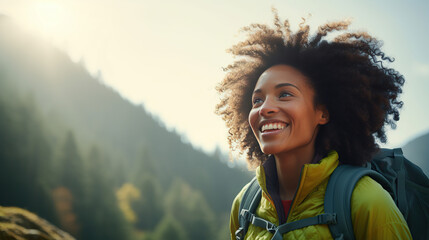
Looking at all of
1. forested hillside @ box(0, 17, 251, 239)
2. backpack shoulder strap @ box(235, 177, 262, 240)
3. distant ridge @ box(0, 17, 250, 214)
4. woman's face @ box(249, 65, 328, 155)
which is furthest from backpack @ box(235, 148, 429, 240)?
distant ridge @ box(0, 17, 250, 214)

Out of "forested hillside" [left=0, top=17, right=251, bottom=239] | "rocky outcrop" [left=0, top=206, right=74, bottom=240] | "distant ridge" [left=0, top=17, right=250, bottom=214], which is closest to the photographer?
"rocky outcrop" [left=0, top=206, right=74, bottom=240]

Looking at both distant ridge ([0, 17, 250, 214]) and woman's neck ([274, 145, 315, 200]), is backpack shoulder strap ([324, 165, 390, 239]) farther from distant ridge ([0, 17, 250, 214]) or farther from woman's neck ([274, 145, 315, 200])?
distant ridge ([0, 17, 250, 214])

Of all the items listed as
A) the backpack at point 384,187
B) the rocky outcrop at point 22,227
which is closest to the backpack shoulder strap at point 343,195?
the backpack at point 384,187

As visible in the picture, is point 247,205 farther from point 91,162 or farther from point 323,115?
point 91,162

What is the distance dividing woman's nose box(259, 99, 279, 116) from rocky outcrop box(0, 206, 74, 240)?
6.65 ft

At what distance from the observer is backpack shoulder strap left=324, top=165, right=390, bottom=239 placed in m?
2.15

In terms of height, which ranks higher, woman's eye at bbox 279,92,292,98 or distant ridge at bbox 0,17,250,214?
distant ridge at bbox 0,17,250,214

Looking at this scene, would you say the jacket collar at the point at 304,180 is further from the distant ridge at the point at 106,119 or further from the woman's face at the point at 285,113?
the distant ridge at the point at 106,119

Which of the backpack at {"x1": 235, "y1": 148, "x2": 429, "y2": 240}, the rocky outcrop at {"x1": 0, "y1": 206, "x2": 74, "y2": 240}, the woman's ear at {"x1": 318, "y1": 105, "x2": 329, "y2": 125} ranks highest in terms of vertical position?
the woman's ear at {"x1": 318, "y1": 105, "x2": 329, "y2": 125}

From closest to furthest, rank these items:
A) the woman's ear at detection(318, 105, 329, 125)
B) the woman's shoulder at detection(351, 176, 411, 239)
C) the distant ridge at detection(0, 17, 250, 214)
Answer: the woman's shoulder at detection(351, 176, 411, 239)
the woman's ear at detection(318, 105, 329, 125)
the distant ridge at detection(0, 17, 250, 214)

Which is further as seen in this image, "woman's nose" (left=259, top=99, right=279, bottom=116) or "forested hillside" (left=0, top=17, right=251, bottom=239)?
"forested hillside" (left=0, top=17, right=251, bottom=239)

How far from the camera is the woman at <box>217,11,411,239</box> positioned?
2635mm

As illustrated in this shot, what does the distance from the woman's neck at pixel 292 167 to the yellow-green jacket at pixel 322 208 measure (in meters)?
0.18

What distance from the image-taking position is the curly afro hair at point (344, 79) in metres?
2.82
